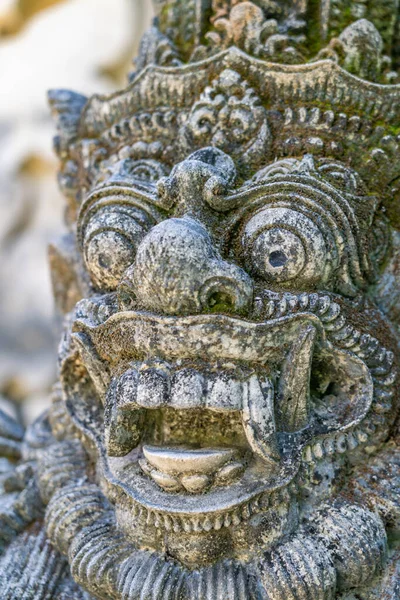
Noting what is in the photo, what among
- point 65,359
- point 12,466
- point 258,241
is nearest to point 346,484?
point 258,241

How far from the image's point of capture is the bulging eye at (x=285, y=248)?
44.3 inches

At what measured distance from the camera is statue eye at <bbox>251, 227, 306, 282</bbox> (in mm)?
1127

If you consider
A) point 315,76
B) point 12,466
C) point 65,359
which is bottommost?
point 12,466

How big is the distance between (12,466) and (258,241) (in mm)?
1007

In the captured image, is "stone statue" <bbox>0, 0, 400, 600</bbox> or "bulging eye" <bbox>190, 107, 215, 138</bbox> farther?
"bulging eye" <bbox>190, 107, 215, 138</bbox>

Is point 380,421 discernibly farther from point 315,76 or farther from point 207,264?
point 315,76

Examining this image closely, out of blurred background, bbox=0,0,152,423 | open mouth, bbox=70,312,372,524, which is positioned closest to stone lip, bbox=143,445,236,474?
open mouth, bbox=70,312,372,524

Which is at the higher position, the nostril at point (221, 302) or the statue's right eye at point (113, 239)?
the statue's right eye at point (113, 239)

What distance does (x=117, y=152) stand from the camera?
1.38 meters

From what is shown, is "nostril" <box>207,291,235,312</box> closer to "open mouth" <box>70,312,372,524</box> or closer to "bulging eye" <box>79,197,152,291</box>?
"open mouth" <box>70,312,372,524</box>

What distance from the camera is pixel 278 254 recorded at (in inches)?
44.9

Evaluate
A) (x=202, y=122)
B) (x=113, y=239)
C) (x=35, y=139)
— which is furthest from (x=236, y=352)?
(x=35, y=139)

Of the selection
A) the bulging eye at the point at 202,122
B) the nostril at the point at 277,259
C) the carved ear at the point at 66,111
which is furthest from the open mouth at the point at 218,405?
the carved ear at the point at 66,111

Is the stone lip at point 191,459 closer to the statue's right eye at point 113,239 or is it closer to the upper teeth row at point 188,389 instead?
the upper teeth row at point 188,389
